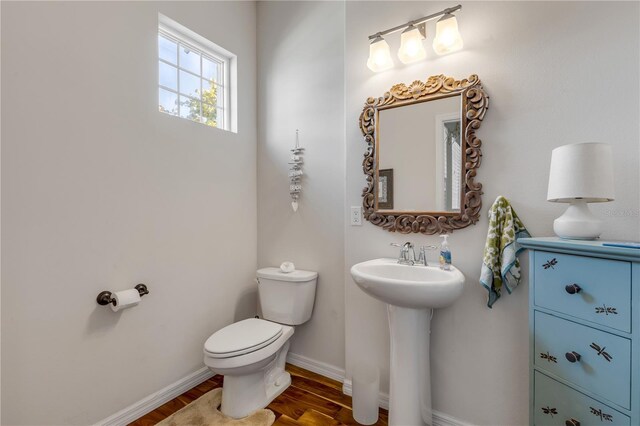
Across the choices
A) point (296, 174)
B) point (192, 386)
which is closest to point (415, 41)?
point (296, 174)

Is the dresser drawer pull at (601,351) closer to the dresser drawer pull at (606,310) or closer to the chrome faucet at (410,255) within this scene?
the dresser drawer pull at (606,310)

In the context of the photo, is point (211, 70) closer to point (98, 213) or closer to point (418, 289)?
point (98, 213)

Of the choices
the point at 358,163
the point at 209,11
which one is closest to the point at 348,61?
the point at 358,163

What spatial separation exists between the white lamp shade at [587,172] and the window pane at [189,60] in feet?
7.46

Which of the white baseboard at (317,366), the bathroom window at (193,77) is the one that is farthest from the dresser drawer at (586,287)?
the bathroom window at (193,77)

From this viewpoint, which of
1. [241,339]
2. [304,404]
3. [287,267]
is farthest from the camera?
[287,267]

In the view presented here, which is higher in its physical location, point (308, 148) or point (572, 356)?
point (308, 148)

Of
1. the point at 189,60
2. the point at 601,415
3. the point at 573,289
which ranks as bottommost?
the point at 601,415

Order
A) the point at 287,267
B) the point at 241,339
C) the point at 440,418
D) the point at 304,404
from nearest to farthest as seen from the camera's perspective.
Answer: the point at 440,418
the point at 241,339
the point at 304,404
the point at 287,267

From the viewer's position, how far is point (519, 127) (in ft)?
4.33

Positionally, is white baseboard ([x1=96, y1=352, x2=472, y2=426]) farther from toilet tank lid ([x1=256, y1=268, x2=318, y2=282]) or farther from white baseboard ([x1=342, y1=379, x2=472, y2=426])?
toilet tank lid ([x1=256, y1=268, x2=318, y2=282])

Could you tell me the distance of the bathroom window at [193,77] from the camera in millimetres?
1895

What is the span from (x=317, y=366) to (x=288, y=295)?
60 cm

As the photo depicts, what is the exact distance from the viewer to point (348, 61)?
181 cm
